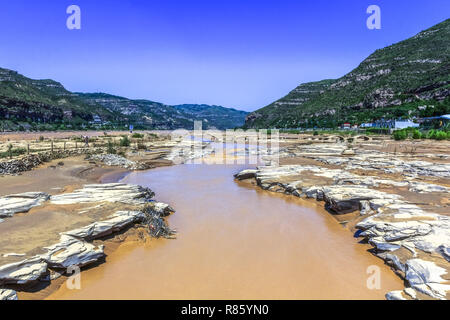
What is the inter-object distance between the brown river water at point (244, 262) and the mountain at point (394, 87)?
7266 cm

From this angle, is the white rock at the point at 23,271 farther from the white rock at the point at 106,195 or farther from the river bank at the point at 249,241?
→ the white rock at the point at 106,195

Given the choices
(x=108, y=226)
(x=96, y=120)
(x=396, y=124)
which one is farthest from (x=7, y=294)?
(x=96, y=120)

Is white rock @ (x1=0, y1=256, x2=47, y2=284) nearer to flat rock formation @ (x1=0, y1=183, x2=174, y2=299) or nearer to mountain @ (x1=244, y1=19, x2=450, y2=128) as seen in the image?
flat rock formation @ (x1=0, y1=183, x2=174, y2=299)

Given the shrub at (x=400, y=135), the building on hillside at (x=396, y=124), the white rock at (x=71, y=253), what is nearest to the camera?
the white rock at (x=71, y=253)

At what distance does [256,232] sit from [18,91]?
128 m

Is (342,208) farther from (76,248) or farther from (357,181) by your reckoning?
(76,248)

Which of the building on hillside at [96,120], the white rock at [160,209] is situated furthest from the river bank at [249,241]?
the building on hillside at [96,120]

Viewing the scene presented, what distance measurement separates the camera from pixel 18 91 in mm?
101000

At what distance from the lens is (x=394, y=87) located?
8656 cm

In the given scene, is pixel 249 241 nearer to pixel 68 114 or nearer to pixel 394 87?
pixel 394 87

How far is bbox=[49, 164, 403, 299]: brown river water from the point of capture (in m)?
6.14

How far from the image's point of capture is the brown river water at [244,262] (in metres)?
6.14

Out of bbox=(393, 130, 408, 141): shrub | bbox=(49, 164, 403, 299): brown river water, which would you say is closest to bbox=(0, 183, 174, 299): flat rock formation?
bbox=(49, 164, 403, 299): brown river water

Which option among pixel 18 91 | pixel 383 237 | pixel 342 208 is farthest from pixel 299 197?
pixel 18 91
